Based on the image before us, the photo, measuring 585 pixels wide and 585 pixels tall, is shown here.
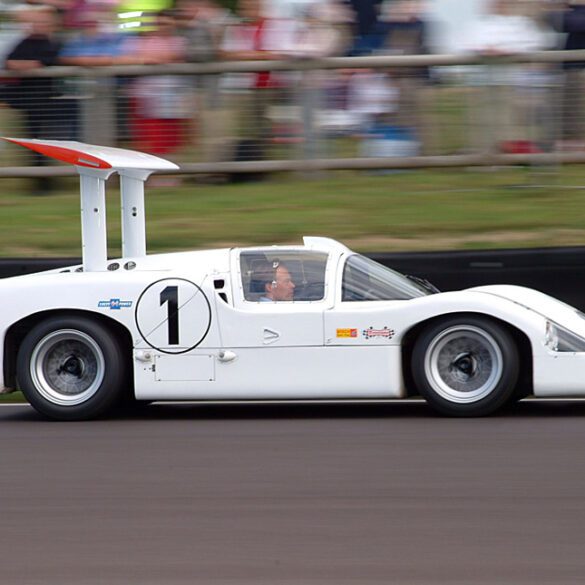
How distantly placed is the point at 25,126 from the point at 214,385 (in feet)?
17.9

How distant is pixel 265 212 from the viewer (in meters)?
12.1

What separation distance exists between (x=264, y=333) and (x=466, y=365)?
1188 millimetres

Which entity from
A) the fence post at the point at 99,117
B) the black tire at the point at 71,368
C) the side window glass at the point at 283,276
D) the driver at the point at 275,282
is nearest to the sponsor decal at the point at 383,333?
the side window glass at the point at 283,276

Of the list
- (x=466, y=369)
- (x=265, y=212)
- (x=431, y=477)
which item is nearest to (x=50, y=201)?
(x=265, y=212)

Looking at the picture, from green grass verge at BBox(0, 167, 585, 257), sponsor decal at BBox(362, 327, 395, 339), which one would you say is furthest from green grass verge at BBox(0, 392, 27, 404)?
sponsor decal at BBox(362, 327, 395, 339)

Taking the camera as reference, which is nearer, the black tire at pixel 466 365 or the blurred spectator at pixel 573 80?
the black tire at pixel 466 365

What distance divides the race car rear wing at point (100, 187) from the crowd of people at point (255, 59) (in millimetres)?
3517

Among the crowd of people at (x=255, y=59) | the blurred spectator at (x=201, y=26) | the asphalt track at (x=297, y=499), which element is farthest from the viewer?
the blurred spectator at (x=201, y=26)

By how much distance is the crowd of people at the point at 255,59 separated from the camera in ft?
38.6

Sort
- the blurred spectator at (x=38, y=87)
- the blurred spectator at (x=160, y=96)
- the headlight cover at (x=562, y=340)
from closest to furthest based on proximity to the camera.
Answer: the headlight cover at (x=562, y=340) → the blurred spectator at (x=160, y=96) → the blurred spectator at (x=38, y=87)

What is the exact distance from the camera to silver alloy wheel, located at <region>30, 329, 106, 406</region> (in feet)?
25.5

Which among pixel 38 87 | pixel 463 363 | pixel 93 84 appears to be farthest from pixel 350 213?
pixel 463 363

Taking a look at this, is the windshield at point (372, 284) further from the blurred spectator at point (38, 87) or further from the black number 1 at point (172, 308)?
the blurred spectator at point (38, 87)

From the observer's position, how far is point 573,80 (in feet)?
38.2
